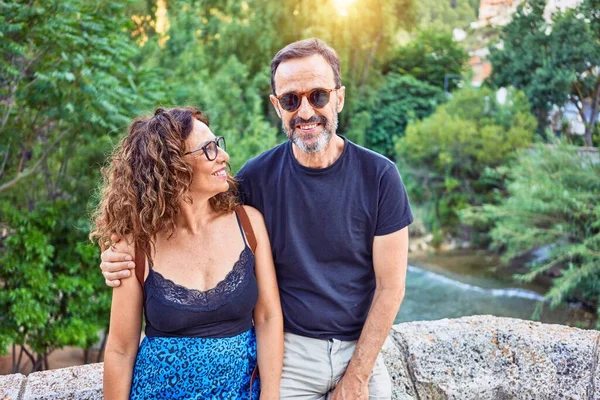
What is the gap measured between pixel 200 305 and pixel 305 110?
2.47 ft

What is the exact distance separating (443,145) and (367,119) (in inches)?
173

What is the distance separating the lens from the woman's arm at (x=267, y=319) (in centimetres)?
208

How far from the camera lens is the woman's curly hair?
197 centimetres

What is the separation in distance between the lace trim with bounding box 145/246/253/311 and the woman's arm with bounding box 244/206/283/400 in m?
0.11

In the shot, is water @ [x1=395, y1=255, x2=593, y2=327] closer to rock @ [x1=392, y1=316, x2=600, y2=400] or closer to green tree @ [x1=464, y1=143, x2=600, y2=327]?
green tree @ [x1=464, y1=143, x2=600, y2=327]

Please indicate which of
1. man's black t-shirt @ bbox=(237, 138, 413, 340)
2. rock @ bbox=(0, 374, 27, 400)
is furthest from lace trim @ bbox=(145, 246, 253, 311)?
rock @ bbox=(0, 374, 27, 400)

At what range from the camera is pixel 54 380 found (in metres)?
2.12

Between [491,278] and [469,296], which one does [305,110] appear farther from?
[491,278]

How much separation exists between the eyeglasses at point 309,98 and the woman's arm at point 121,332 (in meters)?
0.72

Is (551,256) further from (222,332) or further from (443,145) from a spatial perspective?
(222,332)

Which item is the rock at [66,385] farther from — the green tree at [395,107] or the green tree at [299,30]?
the green tree at [395,107]

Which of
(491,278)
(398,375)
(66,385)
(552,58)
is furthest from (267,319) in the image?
(552,58)

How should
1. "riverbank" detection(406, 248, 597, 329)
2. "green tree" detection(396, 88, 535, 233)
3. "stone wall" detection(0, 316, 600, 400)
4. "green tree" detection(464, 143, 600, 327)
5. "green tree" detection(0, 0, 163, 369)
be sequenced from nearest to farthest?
"stone wall" detection(0, 316, 600, 400)
"green tree" detection(0, 0, 163, 369)
"green tree" detection(464, 143, 600, 327)
"riverbank" detection(406, 248, 597, 329)
"green tree" detection(396, 88, 535, 233)

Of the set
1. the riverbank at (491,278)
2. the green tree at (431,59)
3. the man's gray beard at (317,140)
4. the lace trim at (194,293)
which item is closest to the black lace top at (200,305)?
the lace trim at (194,293)
